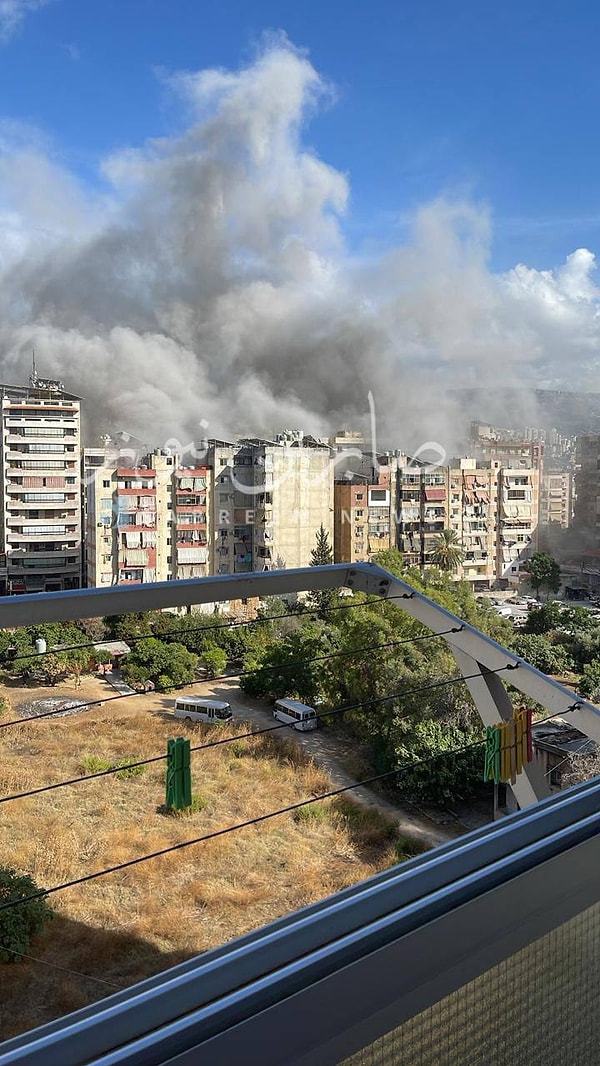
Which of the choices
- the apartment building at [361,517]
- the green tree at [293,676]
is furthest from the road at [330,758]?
the apartment building at [361,517]

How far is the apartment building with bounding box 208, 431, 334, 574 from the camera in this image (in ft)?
46.3

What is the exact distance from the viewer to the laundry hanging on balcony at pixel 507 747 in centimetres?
133

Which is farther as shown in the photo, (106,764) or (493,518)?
(493,518)

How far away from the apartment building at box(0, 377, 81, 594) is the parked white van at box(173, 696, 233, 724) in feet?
27.9

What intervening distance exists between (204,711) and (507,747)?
5.42m

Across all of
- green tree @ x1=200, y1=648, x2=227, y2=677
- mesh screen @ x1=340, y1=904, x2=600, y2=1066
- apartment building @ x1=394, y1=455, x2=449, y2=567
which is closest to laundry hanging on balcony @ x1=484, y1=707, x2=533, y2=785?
mesh screen @ x1=340, y1=904, x2=600, y2=1066

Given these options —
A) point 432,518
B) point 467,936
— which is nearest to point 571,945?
point 467,936

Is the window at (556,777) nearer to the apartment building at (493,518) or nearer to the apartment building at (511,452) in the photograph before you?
the apartment building at (493,518)

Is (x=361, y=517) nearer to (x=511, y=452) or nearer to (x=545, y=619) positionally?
(x=545, y=619)

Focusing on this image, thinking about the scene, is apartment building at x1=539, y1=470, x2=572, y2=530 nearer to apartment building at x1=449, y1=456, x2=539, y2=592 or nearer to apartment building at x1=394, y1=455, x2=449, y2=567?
apartment building at x1=449, y1=456, x2=539, y2=592

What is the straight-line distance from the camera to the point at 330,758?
590 cm

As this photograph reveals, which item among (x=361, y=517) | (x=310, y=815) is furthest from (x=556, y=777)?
(x=361, y=517)

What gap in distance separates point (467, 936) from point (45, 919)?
410cm

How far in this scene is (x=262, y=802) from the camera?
507 centimetres
